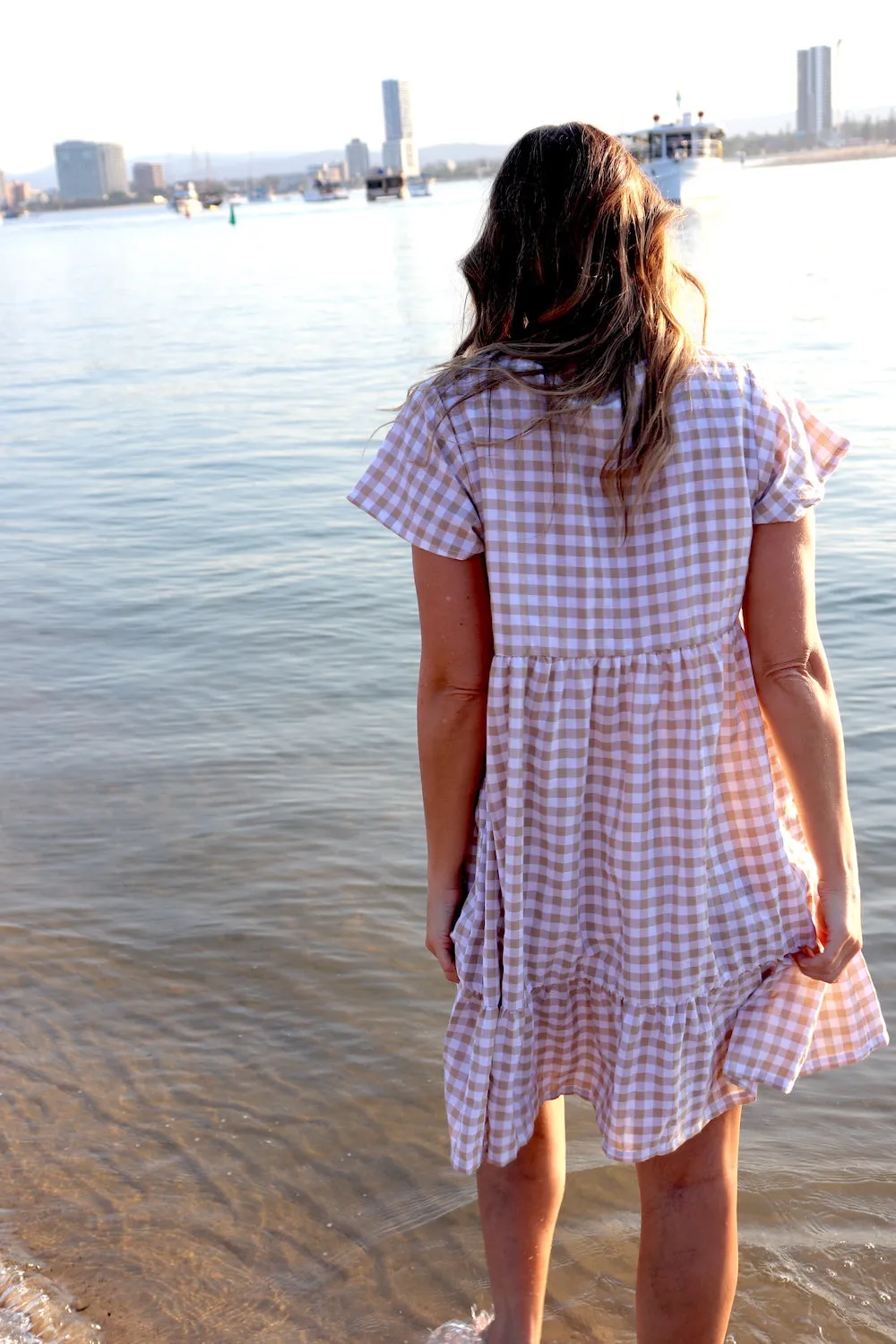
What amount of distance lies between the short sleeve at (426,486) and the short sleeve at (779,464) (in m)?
0.33

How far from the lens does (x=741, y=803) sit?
5.32 feet

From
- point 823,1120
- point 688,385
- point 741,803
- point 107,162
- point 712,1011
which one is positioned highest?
point 107,162

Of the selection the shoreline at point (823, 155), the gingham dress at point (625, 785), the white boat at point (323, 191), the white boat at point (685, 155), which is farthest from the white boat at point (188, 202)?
the gingham dress at point (625, 785)

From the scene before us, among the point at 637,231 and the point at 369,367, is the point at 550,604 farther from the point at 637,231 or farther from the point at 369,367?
the point at 369,367

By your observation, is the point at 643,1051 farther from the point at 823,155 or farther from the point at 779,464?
the point at 823,155

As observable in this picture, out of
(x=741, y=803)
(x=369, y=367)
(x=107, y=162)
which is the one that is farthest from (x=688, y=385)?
(x=107, y=162)

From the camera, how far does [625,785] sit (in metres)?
1.58

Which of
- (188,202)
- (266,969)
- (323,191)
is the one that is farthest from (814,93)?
(266,969)

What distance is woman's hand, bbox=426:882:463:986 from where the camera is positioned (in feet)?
5.63

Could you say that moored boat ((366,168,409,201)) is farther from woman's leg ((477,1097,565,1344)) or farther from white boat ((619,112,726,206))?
woman's leg ((477,1097,565,1344))

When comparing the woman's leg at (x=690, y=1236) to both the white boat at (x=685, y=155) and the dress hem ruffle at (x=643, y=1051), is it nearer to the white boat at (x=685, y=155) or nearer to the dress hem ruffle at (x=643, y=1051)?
the dress hem ruffle at (x=643, y=1051)

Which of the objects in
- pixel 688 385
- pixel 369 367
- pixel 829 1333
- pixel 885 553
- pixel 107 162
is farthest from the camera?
pixel 107 162

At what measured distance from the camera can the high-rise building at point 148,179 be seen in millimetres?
193000

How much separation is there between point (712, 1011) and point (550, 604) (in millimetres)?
551
